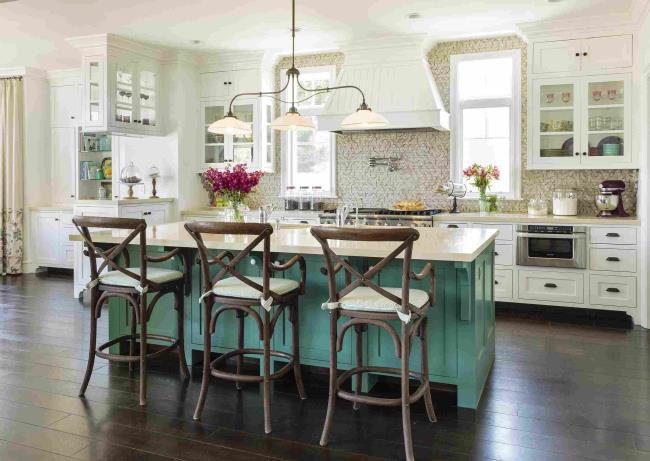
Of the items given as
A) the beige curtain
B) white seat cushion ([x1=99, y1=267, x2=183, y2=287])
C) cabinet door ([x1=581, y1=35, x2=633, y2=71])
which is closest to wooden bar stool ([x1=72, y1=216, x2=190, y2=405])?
white seat cushion ([x1=99, y1=267, x2=183, y2=287])

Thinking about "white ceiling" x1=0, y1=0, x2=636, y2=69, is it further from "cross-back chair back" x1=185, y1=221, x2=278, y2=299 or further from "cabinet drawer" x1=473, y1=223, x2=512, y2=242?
"cross-back chair back" x1=185, y1=221, x2=278, y2=299

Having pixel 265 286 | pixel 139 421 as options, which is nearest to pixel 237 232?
pixel 265 286

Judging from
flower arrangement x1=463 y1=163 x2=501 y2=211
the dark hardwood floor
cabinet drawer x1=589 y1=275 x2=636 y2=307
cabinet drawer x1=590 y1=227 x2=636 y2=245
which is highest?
flower arrangement x1=463 y1=163 x2=501 y2=211

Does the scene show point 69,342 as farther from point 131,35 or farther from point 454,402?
point 131,35

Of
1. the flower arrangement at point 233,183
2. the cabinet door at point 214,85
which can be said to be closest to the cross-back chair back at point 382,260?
the flower arrangement at point 233,183

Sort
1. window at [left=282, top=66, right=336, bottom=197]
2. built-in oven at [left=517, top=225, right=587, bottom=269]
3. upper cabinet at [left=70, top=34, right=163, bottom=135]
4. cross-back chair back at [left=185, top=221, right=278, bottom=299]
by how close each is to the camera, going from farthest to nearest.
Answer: window at [left=282, top=66, right=336, bottom=197] < upper cabinet at [left=70, top=34, right=163, bottom=135] < built-in oven at [left=517, top=225, right=587, bottom=269] < cross-back chair back at [left=185, top=221, right=278, bottom=299]

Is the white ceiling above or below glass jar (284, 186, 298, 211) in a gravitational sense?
above

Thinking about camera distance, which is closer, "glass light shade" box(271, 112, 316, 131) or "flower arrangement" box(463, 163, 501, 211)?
"glass light shade" box(271, 112, 316, 131)

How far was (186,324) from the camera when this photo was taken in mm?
3803

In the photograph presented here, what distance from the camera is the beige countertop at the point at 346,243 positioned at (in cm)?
291

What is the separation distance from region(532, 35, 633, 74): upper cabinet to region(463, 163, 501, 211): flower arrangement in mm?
1073

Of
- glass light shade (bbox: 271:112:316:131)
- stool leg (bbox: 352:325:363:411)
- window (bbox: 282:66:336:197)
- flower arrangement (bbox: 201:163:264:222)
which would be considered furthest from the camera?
window (bbox: 282:66:336:197)

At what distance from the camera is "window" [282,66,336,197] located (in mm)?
6984

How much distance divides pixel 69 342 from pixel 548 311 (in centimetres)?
426
